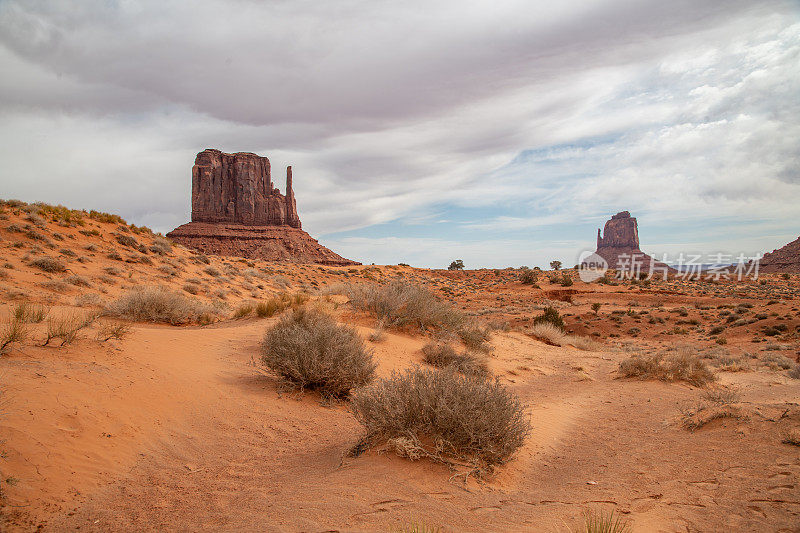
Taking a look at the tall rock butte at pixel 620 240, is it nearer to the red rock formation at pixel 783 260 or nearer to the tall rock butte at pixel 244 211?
the red rock formation at pixel 783 260

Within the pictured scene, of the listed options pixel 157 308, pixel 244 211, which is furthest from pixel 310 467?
pixel 244 211

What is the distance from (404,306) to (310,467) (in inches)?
345

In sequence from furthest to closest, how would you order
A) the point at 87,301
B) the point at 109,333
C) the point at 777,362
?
the point at 777,362 → the point at 87,301 → the point at 109,333

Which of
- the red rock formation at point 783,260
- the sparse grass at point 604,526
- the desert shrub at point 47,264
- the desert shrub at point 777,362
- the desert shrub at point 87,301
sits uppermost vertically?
the red rock formation at point 783,260

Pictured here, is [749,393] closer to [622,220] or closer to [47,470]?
[47,470]

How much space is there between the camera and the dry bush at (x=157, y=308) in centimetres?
1187

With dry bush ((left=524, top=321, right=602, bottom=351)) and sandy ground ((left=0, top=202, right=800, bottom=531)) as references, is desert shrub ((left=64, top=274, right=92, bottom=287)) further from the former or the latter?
dry bush ((left=524, top=321, right=602, bottom=351))

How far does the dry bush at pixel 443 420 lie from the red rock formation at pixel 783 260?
8114 cm

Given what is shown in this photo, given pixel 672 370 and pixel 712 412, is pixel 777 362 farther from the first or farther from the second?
pixel 712 412

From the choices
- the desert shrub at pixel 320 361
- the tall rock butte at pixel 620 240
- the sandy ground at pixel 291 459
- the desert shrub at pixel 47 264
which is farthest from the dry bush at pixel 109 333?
the tall rock butte at pixel 620 240

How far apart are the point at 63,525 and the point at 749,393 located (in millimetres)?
12398

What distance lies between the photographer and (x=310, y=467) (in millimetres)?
4941

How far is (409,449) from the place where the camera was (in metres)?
4.46

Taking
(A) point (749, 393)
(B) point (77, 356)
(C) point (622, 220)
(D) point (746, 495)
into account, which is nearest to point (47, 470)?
(B) point (77, 356)
